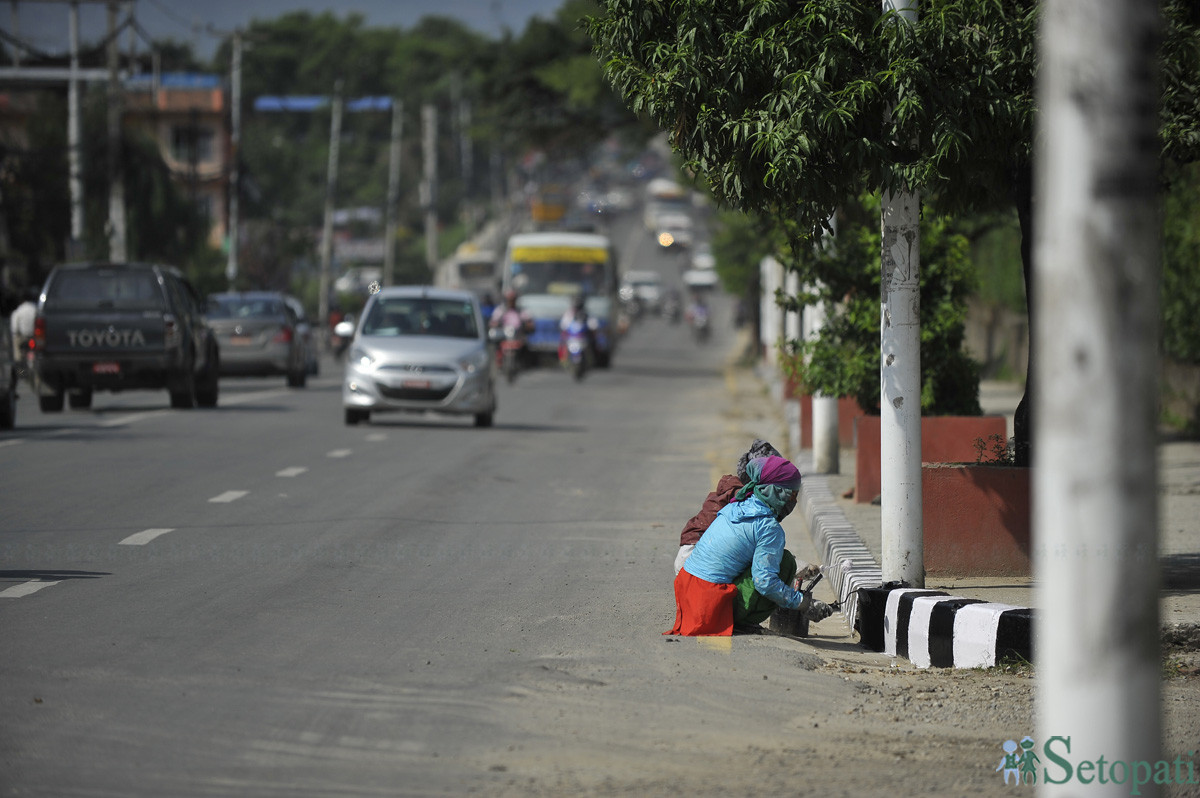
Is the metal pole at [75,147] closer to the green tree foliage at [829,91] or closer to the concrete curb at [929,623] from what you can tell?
the green tree foliage at [829,91]

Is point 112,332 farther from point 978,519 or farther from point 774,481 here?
point 774,481

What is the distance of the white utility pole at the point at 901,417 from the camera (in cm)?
833

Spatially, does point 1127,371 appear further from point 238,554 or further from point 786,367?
point 786,367

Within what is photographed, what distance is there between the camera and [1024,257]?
10.6 metres

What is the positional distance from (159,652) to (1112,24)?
16.3ft

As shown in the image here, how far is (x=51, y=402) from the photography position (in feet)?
74.3

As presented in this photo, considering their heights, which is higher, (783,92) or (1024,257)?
(783,92)

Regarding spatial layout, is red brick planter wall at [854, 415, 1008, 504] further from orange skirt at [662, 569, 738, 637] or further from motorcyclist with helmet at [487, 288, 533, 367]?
motorcyclist with helmet at [487, 288, 533, 367]

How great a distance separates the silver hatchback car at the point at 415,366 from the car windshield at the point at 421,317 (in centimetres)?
1

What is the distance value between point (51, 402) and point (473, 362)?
A: 623cm

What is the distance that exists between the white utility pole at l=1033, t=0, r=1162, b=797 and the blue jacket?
3.85 metres

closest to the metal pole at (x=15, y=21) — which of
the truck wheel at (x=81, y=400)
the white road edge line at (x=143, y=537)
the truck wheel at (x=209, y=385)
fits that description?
the truck wheel at (x=81, y=400)

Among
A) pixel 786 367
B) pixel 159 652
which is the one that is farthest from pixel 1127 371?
pixel 786 367

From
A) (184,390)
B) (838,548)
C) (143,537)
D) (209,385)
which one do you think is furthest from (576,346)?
(838,548)
